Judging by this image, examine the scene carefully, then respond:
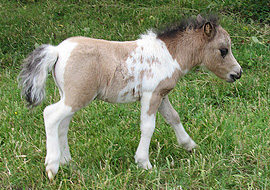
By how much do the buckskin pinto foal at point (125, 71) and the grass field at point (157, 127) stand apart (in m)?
0.24

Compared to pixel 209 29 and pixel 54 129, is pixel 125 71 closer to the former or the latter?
pixel 54 129

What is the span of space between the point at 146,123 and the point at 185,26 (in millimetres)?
1116

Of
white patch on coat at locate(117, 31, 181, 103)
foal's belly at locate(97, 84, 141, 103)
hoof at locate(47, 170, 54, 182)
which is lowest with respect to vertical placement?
hoof at locate(47, 170, 54, 182)

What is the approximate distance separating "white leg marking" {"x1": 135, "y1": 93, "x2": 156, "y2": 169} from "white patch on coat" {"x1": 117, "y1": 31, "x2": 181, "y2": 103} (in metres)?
0.10

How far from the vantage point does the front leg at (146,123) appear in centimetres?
360

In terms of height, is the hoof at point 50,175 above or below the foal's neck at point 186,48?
below

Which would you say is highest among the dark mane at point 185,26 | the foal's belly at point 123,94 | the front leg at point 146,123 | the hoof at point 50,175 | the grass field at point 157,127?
the dark mane at point 185,26

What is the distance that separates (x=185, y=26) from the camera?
3873mm

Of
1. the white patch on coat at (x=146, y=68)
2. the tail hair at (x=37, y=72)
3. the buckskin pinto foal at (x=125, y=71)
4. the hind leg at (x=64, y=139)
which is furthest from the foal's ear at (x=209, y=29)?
the hind leg at (x=64, y=139)

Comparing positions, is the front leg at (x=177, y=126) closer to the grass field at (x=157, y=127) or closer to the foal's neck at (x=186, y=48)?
the grass field at (x=157, y=127)

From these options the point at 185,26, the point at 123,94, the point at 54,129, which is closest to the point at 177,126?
the point at 123,94

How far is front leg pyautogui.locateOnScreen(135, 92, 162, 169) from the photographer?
360cm

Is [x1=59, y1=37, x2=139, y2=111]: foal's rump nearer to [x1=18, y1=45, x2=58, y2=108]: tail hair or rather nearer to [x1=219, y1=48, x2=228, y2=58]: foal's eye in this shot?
[x1=18, y1=45, x2=58, y2=108]: tail hair

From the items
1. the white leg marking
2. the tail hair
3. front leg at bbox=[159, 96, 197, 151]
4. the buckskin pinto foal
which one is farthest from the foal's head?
the tail hair
